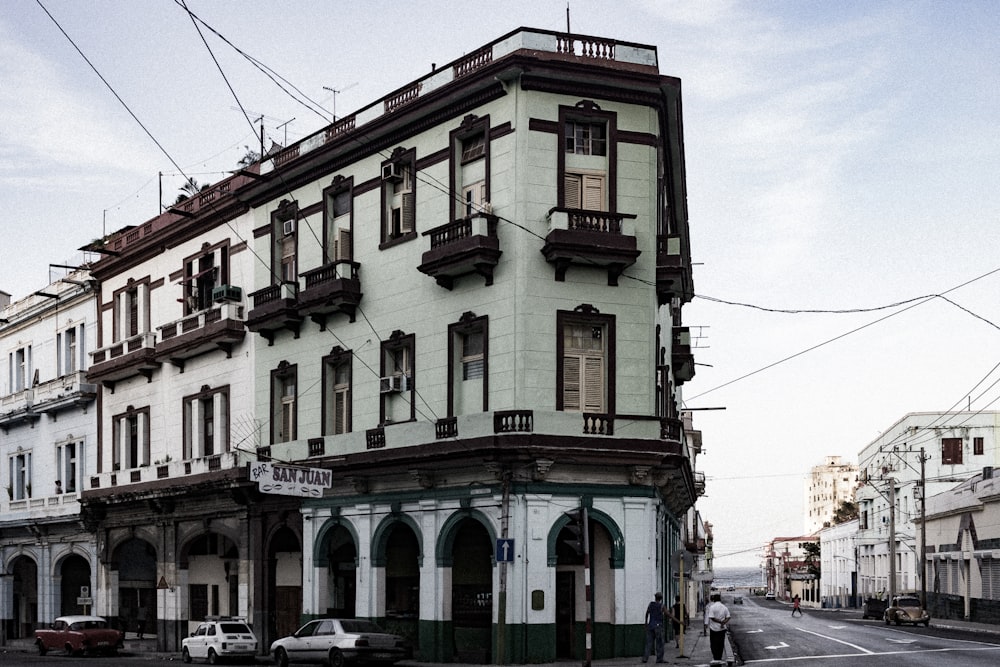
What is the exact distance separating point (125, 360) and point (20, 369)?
43.0 ft

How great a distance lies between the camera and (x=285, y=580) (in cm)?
3919

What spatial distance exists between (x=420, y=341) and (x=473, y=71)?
7612 mm

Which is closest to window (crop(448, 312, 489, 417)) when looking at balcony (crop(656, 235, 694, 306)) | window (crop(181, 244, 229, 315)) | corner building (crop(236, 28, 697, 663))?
corner building (crop(236, 28, 697, 663))

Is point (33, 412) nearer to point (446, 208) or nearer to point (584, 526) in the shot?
point (446, 208)

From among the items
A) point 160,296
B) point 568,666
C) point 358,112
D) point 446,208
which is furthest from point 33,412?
point 568,666

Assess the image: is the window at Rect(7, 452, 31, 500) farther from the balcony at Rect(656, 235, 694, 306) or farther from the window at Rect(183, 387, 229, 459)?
the balcony at Rect(656, 235, 694, 306)

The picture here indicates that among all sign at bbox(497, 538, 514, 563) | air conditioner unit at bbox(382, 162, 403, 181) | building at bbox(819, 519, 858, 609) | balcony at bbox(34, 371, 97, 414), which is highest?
air conditioner unit at bbox(382, 162, 403, 181)

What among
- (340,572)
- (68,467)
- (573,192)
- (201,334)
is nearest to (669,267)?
(573,192)

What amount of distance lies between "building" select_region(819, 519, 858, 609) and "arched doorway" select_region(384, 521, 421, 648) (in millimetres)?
92917

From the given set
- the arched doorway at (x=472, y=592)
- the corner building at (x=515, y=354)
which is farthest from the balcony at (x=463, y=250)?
the arched doorway at (x=472, y=592)

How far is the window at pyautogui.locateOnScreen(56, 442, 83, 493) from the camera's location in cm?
5031

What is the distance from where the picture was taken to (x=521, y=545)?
29.5 metres

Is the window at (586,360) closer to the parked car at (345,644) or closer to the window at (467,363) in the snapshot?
the window at (467,363)

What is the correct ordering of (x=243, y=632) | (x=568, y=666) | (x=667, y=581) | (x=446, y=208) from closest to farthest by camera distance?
(x=568, y=666)
(x=446, y=208)
(x=243, y=632)
(x=667, y=581)
